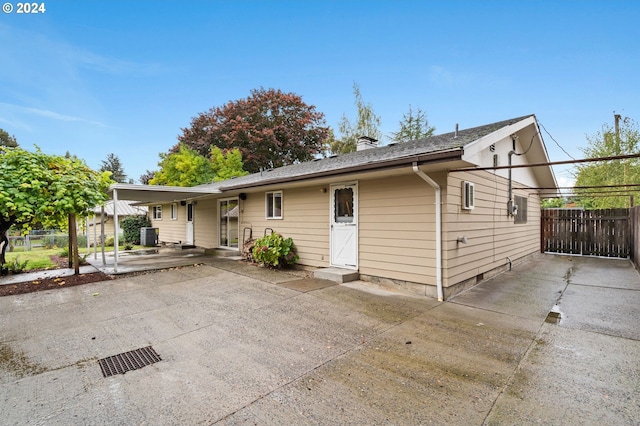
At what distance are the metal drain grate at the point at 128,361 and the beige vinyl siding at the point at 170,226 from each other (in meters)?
11.6

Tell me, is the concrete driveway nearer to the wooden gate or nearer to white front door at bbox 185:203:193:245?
the wooden gate

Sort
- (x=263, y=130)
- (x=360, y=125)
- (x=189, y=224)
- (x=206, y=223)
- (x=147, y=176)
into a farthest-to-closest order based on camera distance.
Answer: (x=147, y=176)
(x=263, y=130)
(x=360, y=125)
(x=189, y=224)
(x=206, y=223)

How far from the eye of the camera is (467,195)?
18.5 feet

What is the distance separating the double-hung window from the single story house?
3cm

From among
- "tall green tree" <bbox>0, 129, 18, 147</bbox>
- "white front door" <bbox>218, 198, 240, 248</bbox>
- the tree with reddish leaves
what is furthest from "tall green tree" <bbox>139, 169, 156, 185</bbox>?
"white front door" <bbox>218, 198, 240, 248</bbox>

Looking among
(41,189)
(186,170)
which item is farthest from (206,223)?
(186,170)

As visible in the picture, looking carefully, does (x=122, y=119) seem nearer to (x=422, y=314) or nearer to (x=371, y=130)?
(x=371, y=130)

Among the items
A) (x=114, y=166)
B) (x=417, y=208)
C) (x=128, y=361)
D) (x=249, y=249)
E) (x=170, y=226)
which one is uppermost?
(x=114, y=166)

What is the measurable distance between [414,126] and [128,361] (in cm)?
2116

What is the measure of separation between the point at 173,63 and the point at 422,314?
43.6 feet

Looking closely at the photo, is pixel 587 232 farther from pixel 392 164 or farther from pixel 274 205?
pixel 274 205

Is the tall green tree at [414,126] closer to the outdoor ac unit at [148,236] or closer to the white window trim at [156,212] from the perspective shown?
the white window trim at [156,212]

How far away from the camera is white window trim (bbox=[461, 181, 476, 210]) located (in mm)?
5534

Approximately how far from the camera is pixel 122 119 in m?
15.6
